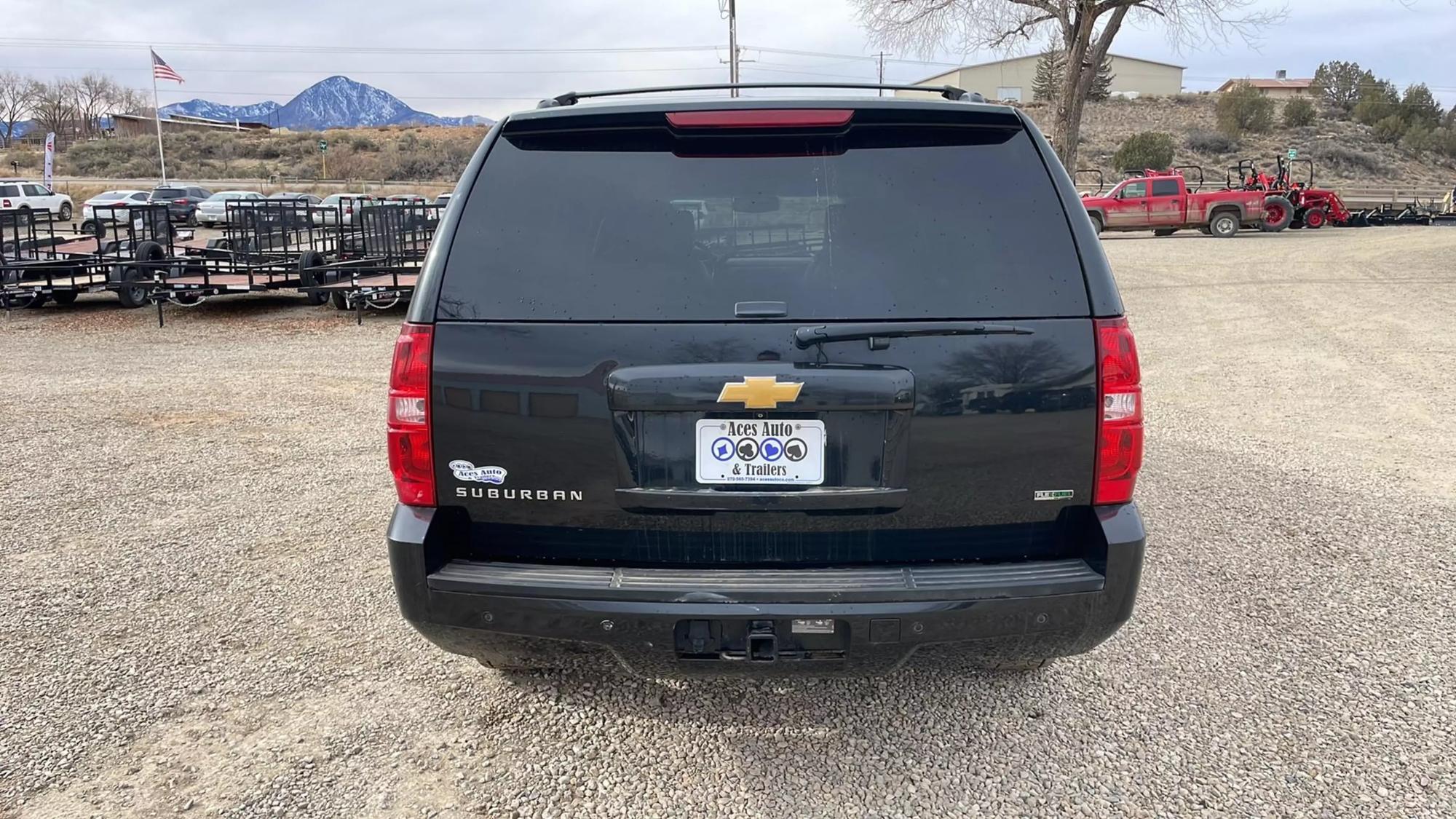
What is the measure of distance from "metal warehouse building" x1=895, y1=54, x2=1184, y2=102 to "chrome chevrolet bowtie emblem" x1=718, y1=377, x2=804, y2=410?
273ft

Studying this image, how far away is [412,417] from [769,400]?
95 centimetres

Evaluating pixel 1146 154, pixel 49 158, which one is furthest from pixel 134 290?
pixel 1146 154

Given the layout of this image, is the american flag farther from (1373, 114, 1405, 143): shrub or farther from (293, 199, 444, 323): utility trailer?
(1373, 114, 1405, 143): shrub

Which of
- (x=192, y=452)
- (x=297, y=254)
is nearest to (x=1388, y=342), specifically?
(x=192, y=452)

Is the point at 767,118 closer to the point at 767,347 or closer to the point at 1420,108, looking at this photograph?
the point at 767,347

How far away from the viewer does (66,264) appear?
43.6 feet

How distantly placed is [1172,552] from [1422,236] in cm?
2663

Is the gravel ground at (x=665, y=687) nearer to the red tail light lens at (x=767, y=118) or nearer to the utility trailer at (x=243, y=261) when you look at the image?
the red tail light lens at (x=767, y=118)

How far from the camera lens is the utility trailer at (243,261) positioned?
13.0m

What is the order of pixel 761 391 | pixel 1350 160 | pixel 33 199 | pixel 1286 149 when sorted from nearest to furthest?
pixel 761 391
pixel 33 199
pixel 1350 160
pixel 1286 149

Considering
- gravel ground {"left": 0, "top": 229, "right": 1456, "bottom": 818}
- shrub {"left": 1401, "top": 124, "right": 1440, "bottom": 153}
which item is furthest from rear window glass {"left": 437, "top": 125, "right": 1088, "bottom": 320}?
shrub {"left": 1401, "top": 124, "right": 1440, "bottom": 153}

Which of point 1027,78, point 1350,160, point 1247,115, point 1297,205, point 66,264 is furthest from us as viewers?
point 1027,78

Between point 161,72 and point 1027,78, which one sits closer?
point 161,72

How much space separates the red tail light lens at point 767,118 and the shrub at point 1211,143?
61.3 m
